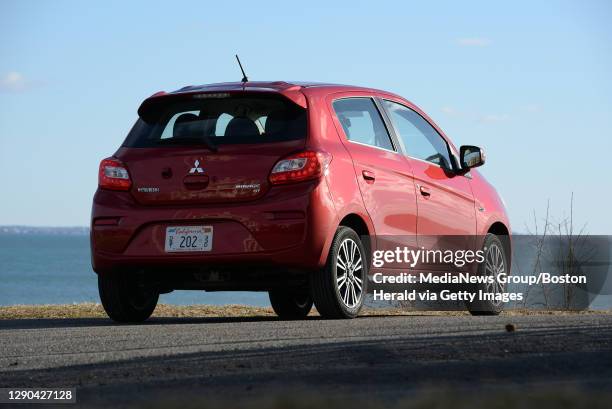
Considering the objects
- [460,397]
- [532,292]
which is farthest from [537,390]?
[532,292]

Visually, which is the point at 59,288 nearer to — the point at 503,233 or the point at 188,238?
the point at 503,233

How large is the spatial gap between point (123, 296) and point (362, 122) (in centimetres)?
239

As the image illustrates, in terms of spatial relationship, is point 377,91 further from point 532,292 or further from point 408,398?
point 408,398

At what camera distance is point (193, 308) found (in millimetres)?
14234

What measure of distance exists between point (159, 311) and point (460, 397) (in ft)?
29.3

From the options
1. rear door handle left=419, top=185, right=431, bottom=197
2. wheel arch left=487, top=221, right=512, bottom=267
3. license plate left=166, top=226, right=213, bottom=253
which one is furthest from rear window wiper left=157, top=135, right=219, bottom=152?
wheel arch left=487, top=221, right=512, bottom=267

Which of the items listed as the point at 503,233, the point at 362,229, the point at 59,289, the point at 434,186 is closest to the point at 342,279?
the point at 362,229

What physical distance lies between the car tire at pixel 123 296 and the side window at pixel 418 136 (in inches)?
97.5

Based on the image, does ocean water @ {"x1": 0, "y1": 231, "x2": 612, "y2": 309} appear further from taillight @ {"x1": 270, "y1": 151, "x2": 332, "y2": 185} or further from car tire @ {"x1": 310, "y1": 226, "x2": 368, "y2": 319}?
taillight @ {"x1": 270, "y1": 151, "x2": 332, "y2": 185}

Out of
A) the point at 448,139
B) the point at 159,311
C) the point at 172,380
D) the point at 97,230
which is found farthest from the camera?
the point at 159,311

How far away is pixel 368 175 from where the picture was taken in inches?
402

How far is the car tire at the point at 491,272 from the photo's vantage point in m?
11.8

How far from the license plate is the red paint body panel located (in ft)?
0.14

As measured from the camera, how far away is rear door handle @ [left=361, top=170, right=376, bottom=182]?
33.3 feet
